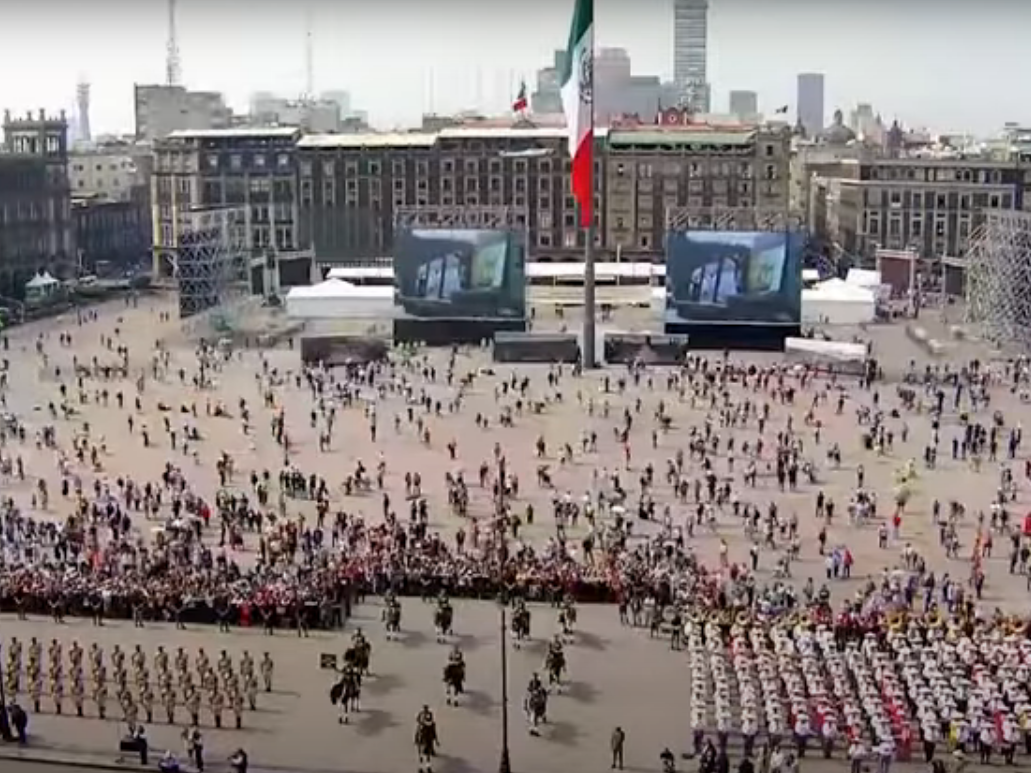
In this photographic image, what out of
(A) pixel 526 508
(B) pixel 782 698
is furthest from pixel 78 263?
(B) pixel 782 698

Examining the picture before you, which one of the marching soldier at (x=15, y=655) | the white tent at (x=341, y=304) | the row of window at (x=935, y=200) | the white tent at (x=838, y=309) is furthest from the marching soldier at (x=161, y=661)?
the row of window at (x=935, y=200)

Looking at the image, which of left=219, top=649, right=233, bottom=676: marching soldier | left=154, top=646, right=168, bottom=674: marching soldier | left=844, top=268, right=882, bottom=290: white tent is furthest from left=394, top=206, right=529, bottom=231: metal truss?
left=219, top=649, right=233, bottom=676: marching soldier

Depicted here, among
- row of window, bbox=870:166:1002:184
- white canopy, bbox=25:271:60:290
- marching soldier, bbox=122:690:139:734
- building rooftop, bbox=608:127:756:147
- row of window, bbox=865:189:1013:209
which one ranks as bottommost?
marching soldier, bbox=122:690:139:734

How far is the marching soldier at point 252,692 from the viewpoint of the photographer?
21.2 meters

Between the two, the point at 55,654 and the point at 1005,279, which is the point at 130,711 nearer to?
the point at 55,654

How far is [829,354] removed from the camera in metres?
55.3

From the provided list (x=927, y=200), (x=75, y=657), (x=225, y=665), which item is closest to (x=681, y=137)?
(x=927, y=200)

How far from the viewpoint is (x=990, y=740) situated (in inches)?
766

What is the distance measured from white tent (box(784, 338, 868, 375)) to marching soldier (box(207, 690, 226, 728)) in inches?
1439

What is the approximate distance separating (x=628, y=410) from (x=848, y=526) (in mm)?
14589

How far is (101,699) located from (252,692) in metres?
1.95

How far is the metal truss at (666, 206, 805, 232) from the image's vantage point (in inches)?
2398

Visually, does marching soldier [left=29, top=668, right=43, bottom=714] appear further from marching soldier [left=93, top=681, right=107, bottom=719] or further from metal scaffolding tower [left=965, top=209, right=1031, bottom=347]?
metal scaffolding tower [left=965, top=209, right=1031, bottom=347]

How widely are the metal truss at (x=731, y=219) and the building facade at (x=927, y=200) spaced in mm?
8390
